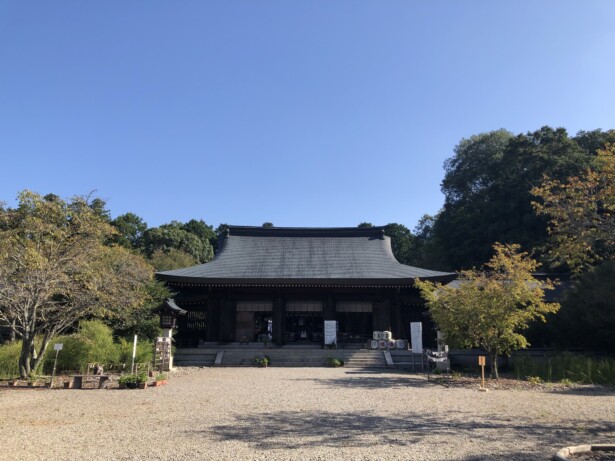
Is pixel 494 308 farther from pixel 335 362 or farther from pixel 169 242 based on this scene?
pixel 169 242

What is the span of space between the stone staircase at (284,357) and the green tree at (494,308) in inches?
217

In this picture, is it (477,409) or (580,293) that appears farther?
(580,293)

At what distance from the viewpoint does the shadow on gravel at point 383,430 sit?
6445mm

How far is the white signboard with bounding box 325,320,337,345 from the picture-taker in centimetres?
2227

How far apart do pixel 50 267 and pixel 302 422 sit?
891 centimetres

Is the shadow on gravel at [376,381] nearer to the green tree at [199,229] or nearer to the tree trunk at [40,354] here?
the tree trunk at [40,354]

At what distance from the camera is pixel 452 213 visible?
45062 millimetres

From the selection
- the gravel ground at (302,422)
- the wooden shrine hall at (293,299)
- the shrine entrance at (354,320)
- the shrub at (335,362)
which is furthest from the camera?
the shrine entrance at (354,320)

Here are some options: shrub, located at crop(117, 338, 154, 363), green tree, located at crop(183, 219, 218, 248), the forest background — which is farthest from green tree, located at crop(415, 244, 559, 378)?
green tree, located at crop(183, 219, 218, 248)

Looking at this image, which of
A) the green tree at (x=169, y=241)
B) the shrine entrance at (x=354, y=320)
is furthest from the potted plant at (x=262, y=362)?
the green tree at (x=169, y=241)

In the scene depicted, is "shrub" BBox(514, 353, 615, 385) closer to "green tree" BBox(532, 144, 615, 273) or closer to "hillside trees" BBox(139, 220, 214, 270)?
"green tree" BBox(532, 144, 615, 273)

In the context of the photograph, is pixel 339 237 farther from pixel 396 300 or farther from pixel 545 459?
pixel 545 459

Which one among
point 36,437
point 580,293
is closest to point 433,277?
point 580,293

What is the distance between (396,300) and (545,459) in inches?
736
